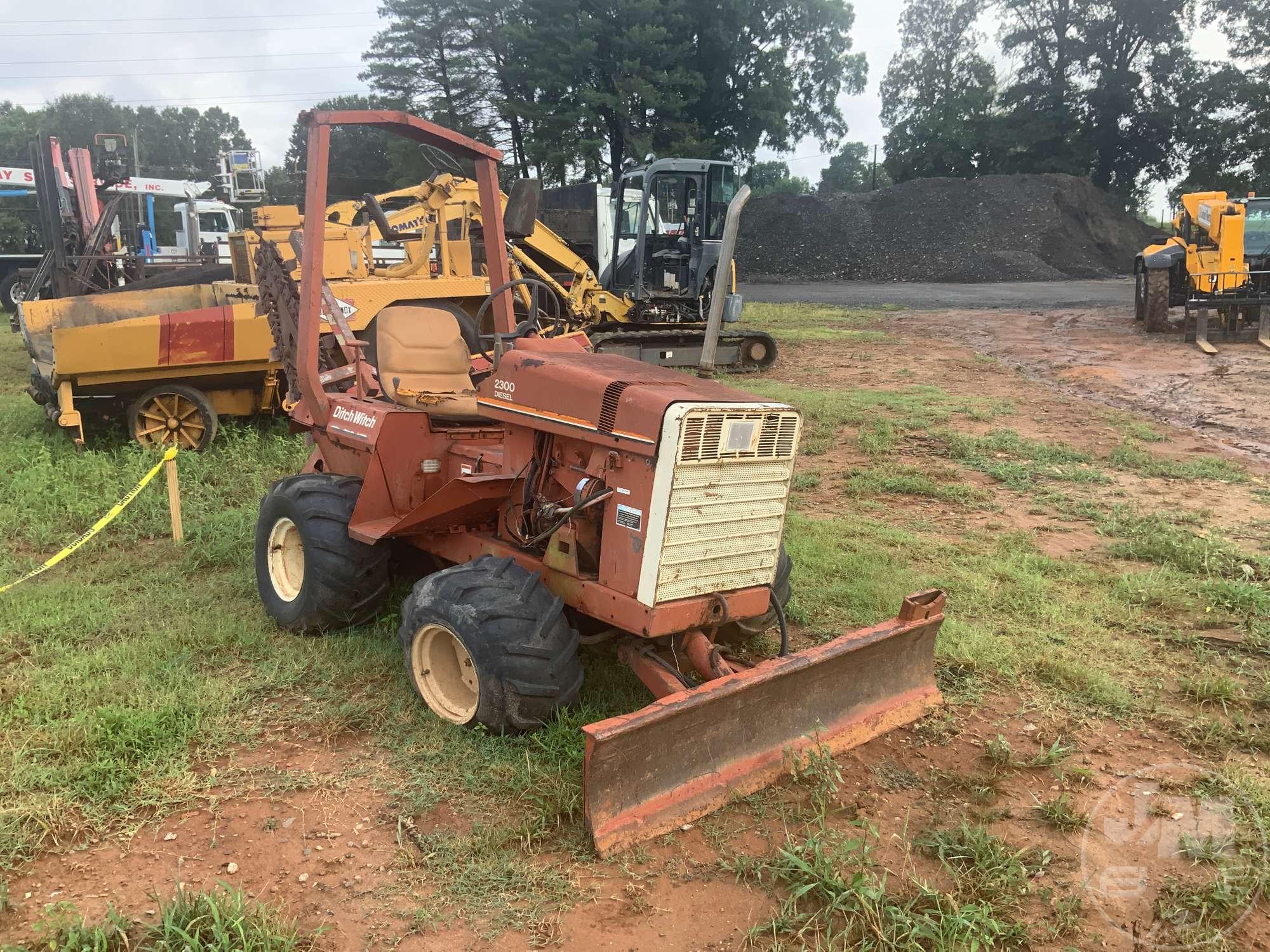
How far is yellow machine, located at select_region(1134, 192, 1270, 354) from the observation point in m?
15.0

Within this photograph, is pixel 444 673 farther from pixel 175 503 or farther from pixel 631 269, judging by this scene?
pixel 631 269

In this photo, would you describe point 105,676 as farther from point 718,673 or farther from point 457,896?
point 718,673

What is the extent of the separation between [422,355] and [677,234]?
33.8ft

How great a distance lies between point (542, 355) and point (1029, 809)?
2.50 meters

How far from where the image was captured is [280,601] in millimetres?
4754

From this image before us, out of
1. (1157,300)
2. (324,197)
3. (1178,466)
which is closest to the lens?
(324,197)

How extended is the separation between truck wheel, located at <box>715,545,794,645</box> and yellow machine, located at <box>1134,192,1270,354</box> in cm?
1308

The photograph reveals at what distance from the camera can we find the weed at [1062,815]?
320 centimetres

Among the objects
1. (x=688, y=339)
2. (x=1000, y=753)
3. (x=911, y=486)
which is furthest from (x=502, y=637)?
(x=688, y=339)

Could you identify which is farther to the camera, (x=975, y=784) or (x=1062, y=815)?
(x=975, y=784)

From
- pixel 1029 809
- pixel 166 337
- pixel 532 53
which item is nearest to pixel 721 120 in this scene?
pixel 532 53

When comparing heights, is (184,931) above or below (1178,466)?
→ below

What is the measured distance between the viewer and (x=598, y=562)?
12.2 ft

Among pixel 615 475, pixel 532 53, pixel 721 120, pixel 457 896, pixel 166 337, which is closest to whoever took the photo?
pixel 457 896
